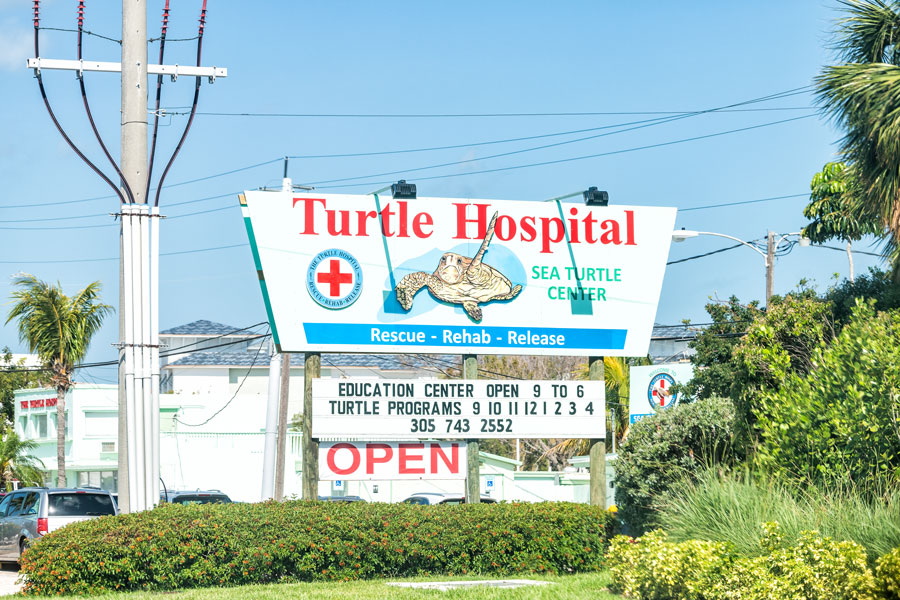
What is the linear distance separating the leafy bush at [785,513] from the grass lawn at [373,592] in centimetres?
137

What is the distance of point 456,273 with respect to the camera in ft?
57.6

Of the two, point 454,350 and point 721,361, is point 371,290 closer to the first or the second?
point 454,350

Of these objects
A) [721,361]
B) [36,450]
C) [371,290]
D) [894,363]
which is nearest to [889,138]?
[894,363]

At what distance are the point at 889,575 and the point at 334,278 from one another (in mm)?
9652

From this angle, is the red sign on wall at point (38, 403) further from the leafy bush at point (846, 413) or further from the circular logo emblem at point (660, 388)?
the leafy bush at point (846, 413)

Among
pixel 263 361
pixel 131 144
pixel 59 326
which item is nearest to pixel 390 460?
pixel 131 144

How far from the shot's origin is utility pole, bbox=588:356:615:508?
58.7 ft

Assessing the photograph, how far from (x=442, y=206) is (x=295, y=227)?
7.93 feet

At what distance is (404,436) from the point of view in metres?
17.0

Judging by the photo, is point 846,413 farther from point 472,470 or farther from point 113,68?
point 113,68

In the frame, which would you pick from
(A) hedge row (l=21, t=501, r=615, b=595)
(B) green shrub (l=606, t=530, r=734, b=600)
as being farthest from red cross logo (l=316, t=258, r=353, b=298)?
(B) green shrub (l=606, t=530, r=734, b=600)

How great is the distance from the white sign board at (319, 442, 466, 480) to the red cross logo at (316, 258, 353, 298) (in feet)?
7.82

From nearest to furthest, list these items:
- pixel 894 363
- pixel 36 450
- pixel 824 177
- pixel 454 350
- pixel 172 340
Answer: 1. pixel 894 363
2. pixel 454 350
3. pixel 824 177
4. pixel 36 450
5. pixel 172 340

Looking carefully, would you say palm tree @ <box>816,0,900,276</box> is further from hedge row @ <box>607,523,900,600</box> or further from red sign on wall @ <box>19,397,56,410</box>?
red sign on wall @ <box>19,397,56,410</box>
